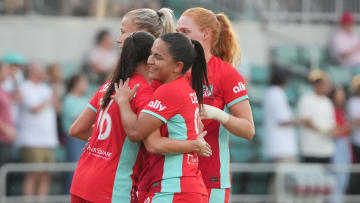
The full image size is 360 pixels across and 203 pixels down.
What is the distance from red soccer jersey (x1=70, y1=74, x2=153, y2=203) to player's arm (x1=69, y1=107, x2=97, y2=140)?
35 cm

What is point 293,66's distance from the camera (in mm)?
13445

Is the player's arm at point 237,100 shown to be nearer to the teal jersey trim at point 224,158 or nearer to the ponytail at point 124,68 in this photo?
the teal jersey trim at point 224,158

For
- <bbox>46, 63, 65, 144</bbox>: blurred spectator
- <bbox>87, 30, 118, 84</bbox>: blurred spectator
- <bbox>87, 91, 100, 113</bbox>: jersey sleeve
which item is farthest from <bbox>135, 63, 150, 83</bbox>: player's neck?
<bbox>87, 30, 118, 84</bbox>: blurred spectator

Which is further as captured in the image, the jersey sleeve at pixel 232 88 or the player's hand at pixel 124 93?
the jersey sleeve at pixel 232 88

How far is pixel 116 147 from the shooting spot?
4.42 m

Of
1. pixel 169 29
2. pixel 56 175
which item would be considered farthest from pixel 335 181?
pixel 169 29

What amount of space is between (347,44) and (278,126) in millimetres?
3415

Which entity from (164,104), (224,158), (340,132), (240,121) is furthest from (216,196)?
(340,132)

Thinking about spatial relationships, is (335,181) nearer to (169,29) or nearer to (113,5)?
(113,5)

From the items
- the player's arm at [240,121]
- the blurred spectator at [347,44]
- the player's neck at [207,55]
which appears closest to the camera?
the player's arm at [240,121]

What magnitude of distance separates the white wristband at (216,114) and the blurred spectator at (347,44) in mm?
9060


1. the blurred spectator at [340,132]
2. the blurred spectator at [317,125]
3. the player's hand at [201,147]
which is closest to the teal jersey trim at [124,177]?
the player's hand at [201,147]

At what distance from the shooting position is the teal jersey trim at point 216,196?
508cm

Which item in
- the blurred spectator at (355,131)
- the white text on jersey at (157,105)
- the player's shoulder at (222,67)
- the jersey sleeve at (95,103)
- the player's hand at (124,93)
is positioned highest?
the player's shoulder at (222,67)
